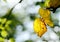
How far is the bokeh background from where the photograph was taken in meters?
1.10

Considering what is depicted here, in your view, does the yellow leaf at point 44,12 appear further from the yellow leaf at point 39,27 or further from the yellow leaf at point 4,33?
the yellow leaf at point 4,33

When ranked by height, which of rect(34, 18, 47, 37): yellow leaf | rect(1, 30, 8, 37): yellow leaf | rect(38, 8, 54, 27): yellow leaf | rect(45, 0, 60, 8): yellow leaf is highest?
rect(45, 0, 60, 8): yellow leaf

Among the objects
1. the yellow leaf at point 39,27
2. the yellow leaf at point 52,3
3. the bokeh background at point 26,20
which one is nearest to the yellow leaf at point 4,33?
the bokeh background at point 26,20

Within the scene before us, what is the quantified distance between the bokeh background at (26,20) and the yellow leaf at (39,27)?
20 mm

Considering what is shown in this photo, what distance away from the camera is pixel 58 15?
1.20m

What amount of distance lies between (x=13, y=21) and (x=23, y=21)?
0.18 feet

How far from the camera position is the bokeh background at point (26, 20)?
110cm

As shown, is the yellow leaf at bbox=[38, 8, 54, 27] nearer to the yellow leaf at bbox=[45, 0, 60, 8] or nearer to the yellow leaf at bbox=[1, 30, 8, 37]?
the yellow leaf at bbox=[45, 0, 60, 8]

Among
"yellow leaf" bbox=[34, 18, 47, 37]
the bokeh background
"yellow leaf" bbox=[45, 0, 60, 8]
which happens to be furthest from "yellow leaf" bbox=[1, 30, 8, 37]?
"yellow leaf" bbox=[45, 0, 60, 8]

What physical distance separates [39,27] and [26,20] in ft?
0.26

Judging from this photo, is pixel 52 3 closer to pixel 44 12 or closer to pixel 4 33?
pixel 44 12

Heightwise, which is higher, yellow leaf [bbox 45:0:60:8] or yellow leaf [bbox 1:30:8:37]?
yellow leaf [bbox 45:0:60:8]

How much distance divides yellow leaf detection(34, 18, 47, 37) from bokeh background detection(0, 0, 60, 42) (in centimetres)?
2

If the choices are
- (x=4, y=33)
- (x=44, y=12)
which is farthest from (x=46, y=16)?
(x=4, y=33)
